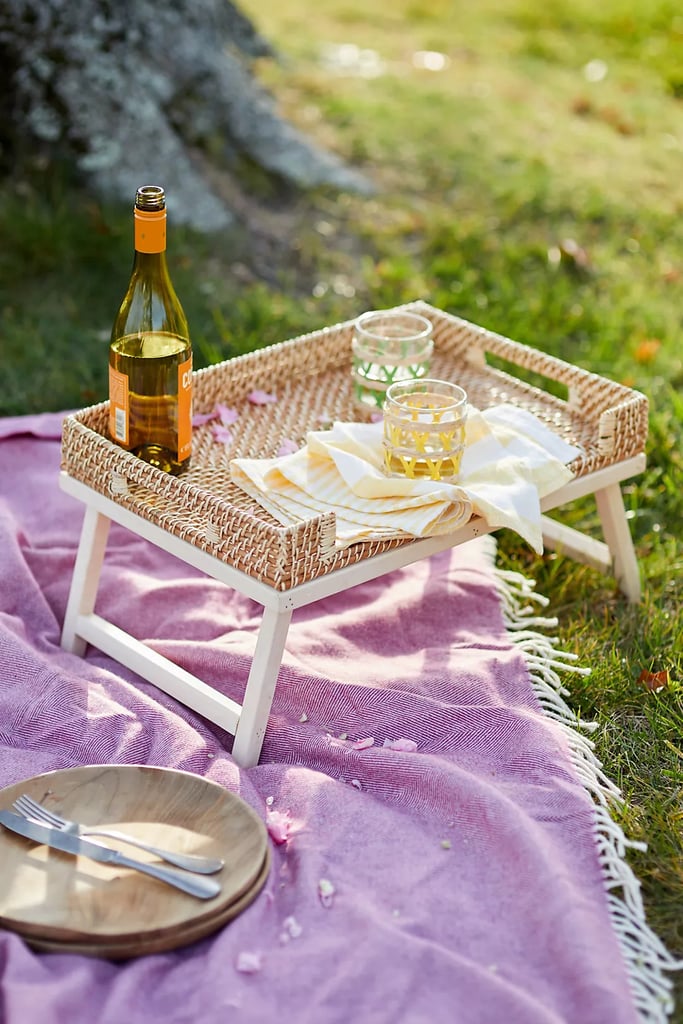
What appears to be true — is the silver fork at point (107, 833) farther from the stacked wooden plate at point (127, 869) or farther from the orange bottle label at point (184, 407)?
the orange bottle label at point (184, 407)

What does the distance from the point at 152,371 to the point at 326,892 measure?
88cm

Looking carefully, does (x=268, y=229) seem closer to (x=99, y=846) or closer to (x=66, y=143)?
(x=66, y=143)

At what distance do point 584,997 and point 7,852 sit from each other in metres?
0.79

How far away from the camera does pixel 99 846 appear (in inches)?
69.2

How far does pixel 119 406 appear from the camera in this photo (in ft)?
7.02

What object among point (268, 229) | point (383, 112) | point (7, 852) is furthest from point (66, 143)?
point (7, 852)

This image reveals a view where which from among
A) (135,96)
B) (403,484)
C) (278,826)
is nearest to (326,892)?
(278,826)

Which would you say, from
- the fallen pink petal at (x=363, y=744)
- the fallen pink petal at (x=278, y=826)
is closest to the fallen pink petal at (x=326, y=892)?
the fallen pink petal at (x=278, y=826)

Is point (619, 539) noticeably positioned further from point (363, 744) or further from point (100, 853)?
point (100, 853)

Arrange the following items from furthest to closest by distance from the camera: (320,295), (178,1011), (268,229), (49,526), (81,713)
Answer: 1. (268,229)
2. (320,295)
3. (49,526)
4. (81,713)
5. (178,1011)

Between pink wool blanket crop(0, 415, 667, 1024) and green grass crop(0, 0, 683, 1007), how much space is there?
0.57 ft

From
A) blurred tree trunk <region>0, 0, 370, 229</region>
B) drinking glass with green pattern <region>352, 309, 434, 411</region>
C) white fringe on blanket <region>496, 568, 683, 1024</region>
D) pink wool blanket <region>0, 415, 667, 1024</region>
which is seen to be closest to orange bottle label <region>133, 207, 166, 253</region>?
drinking glass with green pattern <region>352, 309, 434, 411</region>

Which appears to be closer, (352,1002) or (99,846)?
(352,1002)

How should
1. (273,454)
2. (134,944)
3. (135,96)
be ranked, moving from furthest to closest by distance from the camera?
(135,96) → (273,454) → (134,944)
